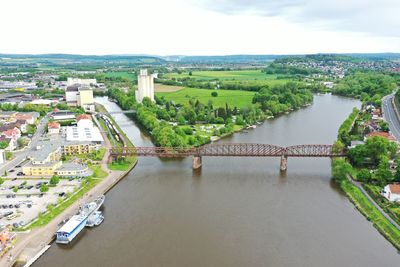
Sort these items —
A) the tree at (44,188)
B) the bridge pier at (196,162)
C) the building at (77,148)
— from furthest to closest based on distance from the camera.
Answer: the building at (77,148) → the bridge pier at (196,162) → the tree at (44,188)

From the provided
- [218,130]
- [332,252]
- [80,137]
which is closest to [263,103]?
[218,130]

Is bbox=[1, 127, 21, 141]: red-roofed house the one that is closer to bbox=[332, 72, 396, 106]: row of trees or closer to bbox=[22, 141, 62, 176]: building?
bbox=[22, 141, 62, 176]: building

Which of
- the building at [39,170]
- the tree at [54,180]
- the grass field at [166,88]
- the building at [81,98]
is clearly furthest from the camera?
the grass field at [166,88]

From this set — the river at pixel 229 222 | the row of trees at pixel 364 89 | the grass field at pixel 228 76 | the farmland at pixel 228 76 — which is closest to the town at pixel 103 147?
the row of trees at pixel 364 89

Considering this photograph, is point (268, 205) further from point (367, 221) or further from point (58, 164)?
point (58, 164)

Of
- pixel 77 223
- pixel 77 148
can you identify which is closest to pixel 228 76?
pixel 77 148

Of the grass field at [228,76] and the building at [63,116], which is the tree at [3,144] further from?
the grass field at [228,76]
